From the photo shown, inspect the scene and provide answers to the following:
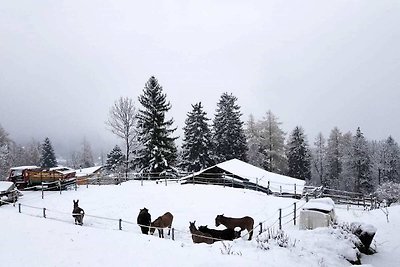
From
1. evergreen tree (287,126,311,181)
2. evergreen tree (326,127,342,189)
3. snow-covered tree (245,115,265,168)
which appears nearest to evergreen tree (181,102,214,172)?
snow-covered tree (245,115,265,168)

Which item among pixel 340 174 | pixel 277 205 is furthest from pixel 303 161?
pixel 277 205

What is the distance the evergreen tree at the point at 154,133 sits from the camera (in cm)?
3450

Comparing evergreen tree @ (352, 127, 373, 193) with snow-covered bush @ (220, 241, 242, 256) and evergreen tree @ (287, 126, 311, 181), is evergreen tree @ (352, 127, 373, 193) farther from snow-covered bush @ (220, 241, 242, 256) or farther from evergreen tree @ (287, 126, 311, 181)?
snow-covered bush @ (220, 241, 242, 256)

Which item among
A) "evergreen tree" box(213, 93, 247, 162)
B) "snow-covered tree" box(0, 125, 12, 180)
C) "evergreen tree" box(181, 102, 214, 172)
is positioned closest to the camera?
"evergreen tree" box(181, 102, 214, 172)

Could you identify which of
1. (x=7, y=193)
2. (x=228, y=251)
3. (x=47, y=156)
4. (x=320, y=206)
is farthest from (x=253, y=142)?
(x=47, y=156)

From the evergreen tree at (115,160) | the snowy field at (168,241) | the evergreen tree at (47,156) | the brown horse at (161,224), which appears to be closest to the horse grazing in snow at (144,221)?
the brown horse at (161,224)

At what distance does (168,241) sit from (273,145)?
41464 millimetres

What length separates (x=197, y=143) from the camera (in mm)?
40406

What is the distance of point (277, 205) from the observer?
20.7 m

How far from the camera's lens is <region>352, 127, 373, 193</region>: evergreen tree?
1949 inches

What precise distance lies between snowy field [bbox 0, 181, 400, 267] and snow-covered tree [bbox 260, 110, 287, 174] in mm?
28836

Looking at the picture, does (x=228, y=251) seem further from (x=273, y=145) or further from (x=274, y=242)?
(x=273, y=145)

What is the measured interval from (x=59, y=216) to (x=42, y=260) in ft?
27.9

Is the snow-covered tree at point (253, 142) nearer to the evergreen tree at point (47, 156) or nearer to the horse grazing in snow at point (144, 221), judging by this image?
the horse grazing in snow at point (144, 221)
